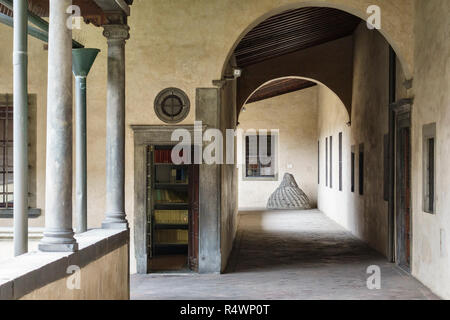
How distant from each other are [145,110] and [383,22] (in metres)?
3.70

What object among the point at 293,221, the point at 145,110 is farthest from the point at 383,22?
the point at 293,221

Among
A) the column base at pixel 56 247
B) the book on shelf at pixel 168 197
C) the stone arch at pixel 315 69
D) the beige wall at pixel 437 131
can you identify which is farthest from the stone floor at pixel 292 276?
the stone arch at pixel 315 69

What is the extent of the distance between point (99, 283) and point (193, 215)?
4423 mm

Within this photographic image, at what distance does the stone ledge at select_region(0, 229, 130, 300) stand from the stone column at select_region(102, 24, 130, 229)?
80 cm

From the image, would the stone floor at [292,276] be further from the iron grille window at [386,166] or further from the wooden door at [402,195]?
the iron grille window at [386,166]

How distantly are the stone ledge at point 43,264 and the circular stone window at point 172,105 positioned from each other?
12.7 feet

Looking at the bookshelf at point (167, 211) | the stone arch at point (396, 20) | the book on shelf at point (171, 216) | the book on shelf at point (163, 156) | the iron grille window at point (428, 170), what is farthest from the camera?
the book on shelf at point (171, 216)

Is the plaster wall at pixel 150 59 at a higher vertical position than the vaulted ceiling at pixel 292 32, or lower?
lower

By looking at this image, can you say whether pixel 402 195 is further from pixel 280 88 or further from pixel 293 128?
pixel 293 128

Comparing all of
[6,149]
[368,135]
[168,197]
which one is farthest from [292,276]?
[368,135]

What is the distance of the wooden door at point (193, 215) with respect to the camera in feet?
32.3

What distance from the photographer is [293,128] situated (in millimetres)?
25031

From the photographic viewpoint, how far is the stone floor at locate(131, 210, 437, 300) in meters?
8.21

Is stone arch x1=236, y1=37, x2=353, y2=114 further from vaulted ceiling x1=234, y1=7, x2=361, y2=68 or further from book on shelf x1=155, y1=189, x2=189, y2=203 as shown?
book on shelf x1=155, y1=189, x2=189, y2=203
